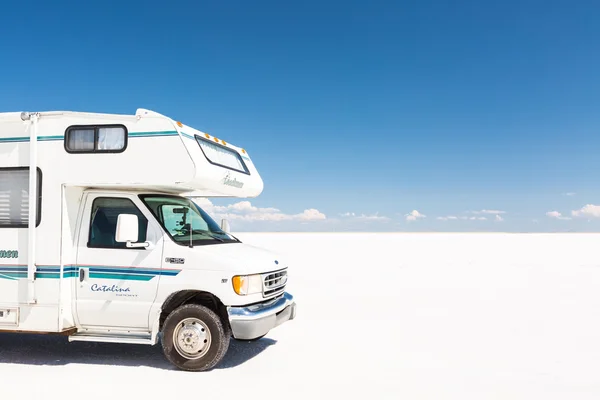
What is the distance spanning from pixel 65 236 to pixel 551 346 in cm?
714

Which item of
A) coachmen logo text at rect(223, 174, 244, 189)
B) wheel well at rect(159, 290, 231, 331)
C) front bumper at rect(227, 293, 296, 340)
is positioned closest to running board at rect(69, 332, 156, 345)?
wheel well at rect(159, 290, 231, 331)

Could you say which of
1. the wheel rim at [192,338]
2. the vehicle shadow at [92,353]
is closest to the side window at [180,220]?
the wheel rim at [192,338]

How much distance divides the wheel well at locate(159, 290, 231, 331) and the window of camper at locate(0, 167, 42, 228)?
2.14m

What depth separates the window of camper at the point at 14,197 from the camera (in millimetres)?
7824

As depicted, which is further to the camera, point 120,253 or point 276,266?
point 276,266

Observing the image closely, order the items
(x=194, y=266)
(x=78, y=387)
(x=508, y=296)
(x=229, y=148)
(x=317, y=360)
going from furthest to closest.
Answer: (x=508, y=296) → (x=229, y=148) → (x=317, y=360) → (x=194, y=266) → (x=78, y=387)

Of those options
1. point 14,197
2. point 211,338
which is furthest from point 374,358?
point 14,197

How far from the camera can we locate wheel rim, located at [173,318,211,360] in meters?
7.37

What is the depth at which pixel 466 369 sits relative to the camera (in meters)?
7.61

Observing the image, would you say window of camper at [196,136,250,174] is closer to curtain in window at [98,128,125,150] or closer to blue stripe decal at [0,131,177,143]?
blue stripe decal at [0,131,177,143]

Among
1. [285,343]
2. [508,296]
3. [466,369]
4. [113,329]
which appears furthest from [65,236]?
[508,296]

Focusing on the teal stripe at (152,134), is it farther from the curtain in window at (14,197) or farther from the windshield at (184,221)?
the curtain in window at (14,197)

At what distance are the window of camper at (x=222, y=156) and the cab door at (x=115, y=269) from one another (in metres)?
1.09

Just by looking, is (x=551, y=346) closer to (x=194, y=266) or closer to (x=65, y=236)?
(x=194, y=266)
